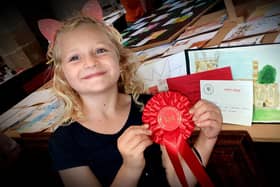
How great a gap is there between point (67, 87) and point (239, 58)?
679mm

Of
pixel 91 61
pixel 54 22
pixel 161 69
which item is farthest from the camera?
pixel 161 69

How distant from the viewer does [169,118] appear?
798mm

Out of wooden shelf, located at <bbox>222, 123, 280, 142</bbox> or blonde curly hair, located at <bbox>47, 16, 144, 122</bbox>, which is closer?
wooden shelf, located at <bbox>222, 123, 280, 142</bbox>

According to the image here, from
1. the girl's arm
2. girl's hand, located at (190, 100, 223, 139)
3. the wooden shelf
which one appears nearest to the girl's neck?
the girl's arm

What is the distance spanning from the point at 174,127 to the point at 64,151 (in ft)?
1.31

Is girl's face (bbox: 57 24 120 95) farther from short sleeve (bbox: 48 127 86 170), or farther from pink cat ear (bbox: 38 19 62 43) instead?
short sleeve (bbox: 48 127 86 170)

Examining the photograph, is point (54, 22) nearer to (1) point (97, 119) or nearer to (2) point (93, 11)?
(2) point (93, 11)

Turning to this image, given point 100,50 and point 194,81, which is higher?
point 100,50

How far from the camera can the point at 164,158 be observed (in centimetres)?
103

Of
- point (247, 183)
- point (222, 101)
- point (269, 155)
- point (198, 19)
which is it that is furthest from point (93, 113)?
point (198, 19)

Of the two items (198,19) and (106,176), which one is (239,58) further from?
(198,19)

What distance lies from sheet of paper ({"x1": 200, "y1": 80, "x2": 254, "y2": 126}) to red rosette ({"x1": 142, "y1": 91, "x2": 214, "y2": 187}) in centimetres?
25

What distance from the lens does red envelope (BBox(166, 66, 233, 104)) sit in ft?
3.34

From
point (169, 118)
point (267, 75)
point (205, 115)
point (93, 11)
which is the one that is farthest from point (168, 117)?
point (93, 11)
